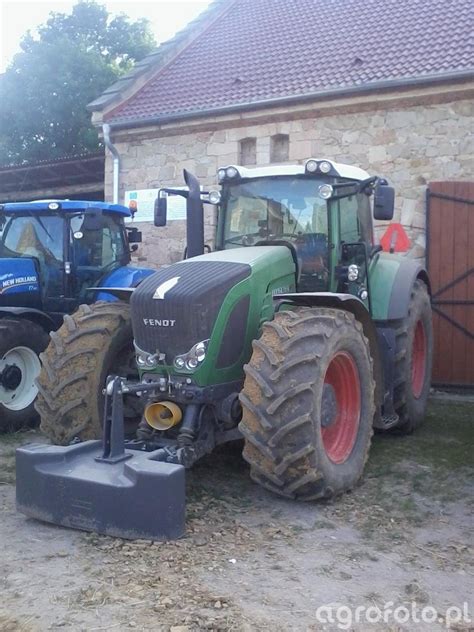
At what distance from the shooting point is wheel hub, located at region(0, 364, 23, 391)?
6.64m

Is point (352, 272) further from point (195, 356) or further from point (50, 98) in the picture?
point (50, 98)

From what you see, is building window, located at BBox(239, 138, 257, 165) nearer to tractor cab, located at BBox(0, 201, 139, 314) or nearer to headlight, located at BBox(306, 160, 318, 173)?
tractor cab, located at BBox(0, 201, 139, 314)

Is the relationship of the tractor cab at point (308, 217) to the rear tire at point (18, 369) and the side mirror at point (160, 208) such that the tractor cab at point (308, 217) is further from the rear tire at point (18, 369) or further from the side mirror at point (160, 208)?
the rear tire at point (18, 369)

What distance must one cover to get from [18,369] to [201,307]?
2979mm

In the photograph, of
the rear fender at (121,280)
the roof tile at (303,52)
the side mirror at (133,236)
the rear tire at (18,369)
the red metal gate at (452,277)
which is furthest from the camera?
the roof tile at (303,52)

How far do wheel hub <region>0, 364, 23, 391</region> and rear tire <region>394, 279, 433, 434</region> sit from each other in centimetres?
337

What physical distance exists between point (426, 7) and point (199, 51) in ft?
13.9

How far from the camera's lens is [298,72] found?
1098cm

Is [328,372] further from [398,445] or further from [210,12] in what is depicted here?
[210,12]

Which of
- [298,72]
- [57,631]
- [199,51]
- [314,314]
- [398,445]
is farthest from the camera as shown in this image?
[199,51]

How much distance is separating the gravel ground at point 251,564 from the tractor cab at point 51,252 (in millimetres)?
2536

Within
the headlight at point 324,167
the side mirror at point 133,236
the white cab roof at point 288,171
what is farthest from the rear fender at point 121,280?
the headlight at point 324,167

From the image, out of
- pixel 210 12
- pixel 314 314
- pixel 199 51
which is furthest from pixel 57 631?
pixel 210 12

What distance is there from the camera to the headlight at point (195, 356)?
4.43m
